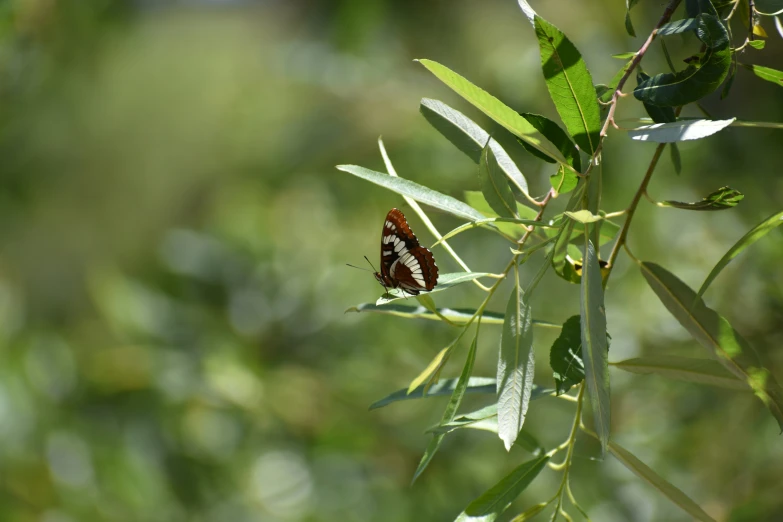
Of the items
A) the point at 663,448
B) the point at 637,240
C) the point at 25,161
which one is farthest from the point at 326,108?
the point at 663,448

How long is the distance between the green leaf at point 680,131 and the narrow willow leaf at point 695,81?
0.04 ft

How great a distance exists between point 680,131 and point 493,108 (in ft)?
0.23

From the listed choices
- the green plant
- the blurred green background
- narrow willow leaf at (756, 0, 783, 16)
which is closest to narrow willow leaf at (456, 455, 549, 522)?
the green plant

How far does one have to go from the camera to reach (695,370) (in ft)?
1.02

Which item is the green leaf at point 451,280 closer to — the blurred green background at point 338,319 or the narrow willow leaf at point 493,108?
the narrow willow leaf at point 493,108

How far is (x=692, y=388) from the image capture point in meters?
0.84

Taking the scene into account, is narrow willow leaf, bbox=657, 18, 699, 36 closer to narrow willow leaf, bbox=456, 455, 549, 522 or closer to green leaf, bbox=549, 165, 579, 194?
green leaf, bbox=549, 165, 579, 194

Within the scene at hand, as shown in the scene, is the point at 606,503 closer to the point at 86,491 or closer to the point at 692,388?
the point at 692,388

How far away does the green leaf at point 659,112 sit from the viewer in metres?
0.30

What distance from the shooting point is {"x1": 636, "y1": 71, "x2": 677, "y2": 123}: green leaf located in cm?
30

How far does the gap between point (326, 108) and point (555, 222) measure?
5.02 ft

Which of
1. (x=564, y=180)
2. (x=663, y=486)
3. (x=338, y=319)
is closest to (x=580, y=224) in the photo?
(x=564, y=180)

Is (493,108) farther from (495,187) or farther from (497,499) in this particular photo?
(497,499)

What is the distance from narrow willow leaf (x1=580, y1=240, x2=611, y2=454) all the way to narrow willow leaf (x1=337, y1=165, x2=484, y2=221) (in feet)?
0.19
